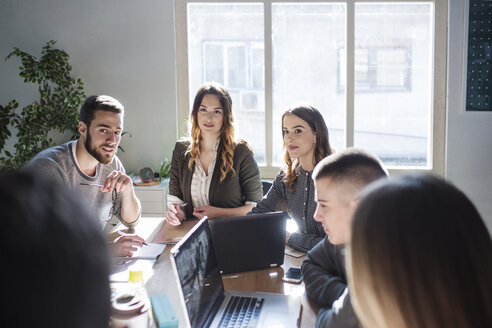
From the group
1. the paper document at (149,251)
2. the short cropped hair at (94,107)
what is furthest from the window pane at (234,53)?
the paper document at (149,251)

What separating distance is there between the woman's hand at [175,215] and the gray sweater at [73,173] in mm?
182

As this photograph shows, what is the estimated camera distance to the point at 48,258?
0.38m

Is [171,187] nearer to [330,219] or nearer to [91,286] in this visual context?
[330,219]

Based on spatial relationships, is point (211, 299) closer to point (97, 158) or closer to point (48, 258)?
point (48, 258)

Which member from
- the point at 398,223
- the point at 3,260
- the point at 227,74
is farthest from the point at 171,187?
the point at 3,260

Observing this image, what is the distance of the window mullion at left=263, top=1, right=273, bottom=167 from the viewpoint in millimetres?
3904

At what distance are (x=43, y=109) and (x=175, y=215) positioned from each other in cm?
185

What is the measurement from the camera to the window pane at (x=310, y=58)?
12.9 ft

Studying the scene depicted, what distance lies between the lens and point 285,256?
1.86 m

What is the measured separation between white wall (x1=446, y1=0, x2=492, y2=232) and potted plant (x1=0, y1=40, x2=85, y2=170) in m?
3.15

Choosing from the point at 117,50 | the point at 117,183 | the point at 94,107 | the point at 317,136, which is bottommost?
the point at 117,183

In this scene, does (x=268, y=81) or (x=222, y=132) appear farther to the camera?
(x=268, y=81)

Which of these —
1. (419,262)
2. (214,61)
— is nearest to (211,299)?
(419,262)

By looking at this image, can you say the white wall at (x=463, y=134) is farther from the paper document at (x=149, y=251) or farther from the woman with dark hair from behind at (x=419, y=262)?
the woman with dark hair from behind at (x=419, y=262)
